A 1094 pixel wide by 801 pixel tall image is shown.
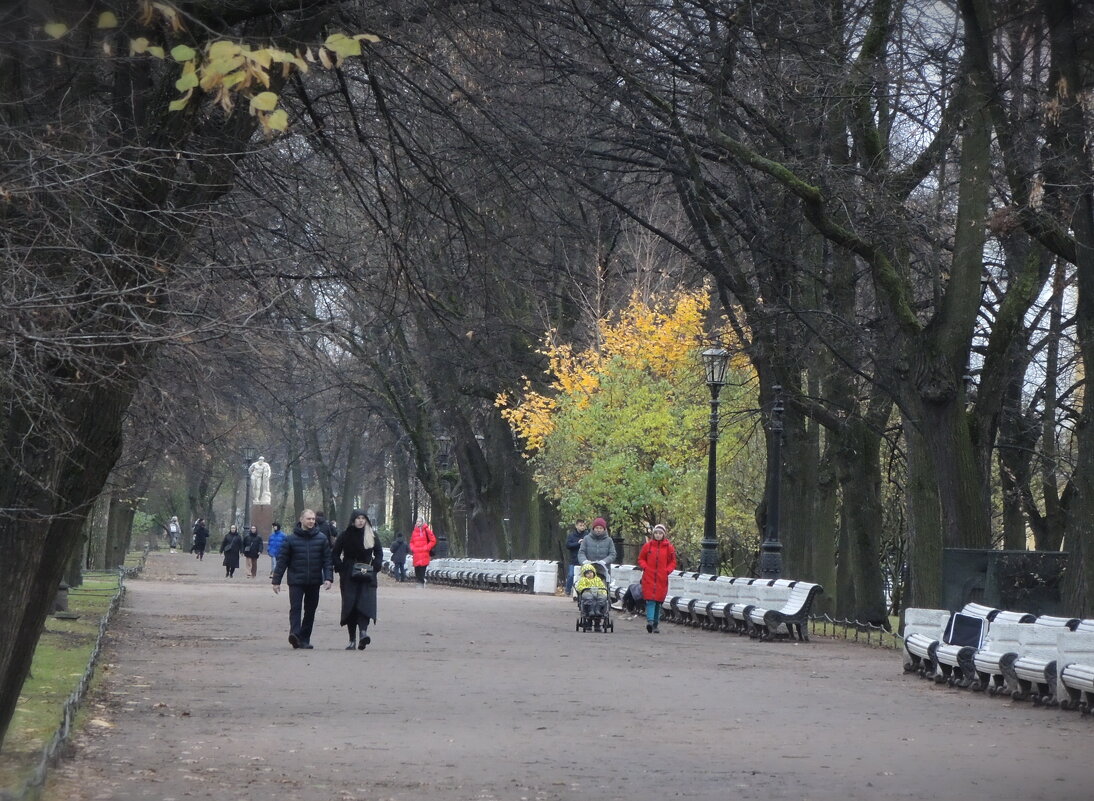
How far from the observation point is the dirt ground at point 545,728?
9.59m

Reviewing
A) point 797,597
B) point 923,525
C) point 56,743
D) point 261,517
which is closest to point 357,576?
point 797,597

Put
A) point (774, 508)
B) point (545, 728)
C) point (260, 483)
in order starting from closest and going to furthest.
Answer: point (545, 728)
point (774, 508)
point (260, 483)

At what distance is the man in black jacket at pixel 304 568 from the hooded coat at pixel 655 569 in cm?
589

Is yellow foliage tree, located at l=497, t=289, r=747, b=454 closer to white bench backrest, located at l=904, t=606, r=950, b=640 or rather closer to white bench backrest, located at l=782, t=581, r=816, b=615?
white bench backrest, located at l=782, t=581, r=816, b=615

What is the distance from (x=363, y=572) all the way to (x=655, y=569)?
600cm

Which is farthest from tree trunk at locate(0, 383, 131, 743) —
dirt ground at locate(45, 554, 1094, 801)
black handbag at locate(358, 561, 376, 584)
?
black handbag at locate(358, 561, 376, 584)

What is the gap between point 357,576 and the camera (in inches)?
831

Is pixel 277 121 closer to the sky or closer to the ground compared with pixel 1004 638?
closer to the sky

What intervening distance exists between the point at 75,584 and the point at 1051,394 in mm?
18470

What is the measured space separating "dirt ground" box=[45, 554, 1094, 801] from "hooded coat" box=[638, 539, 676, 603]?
3316 mm

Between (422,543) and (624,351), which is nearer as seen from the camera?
(624,351)

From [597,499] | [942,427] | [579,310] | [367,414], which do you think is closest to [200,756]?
[942,427]

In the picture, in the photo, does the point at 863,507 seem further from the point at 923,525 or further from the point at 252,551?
the point at 252,551

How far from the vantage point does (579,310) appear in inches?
1813
